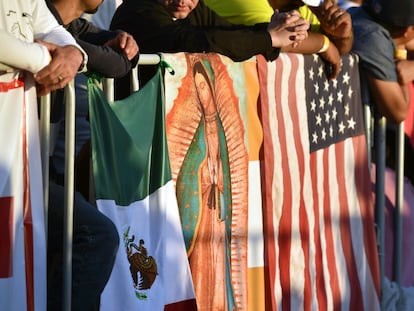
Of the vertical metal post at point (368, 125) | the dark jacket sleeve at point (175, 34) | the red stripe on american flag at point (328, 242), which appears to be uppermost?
the dark jacket sleeve at point (175, 34)

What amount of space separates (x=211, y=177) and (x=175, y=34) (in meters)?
0.74

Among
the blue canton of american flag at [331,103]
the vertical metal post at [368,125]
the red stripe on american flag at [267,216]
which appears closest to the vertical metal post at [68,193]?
the red stripe on american flag at [267,216]

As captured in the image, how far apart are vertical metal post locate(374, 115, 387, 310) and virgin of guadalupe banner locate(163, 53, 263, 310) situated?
5.39 feet

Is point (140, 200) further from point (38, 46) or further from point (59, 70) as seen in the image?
point (38, 46)

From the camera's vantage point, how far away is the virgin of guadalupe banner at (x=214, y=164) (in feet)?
20.1

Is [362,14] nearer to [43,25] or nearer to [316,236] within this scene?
[316,236]

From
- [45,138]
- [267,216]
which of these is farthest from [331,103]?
[45,138]

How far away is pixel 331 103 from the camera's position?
25.2ft

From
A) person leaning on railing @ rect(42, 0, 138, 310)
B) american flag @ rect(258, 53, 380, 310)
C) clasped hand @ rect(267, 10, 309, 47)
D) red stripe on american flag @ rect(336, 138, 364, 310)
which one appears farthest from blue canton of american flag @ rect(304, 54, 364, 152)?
person leaning on railing @ rect(42, 0, 138, 310)

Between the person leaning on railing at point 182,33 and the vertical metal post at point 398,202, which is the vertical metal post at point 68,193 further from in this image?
the vertical metal post at point 398,202

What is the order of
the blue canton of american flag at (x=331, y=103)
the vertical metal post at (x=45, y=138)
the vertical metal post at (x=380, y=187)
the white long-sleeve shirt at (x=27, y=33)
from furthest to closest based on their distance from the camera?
the vertical metal post at (x=380, y=187) → the blue canton of american flag at (x=331, y=103) → the vertical metal post at (x=45, y=138) → the white long-sleeve shirt at (x=27, y=33)

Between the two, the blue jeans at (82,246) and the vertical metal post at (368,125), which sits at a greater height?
the vertical metal post at (368,125)

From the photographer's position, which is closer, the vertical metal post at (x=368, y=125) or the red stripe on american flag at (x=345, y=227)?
the red stripe on american flag at (x=345, y=227)

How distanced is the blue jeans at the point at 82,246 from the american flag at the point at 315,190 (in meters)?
1.65
